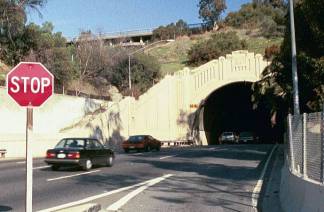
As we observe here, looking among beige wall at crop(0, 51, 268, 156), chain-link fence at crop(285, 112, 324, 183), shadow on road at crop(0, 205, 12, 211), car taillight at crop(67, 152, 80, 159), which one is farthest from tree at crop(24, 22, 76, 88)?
chain-link fence at crop(285, 112, 324, 183)

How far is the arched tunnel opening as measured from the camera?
73.6 metres

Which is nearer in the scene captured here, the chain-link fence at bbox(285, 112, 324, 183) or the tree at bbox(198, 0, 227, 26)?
the chain-link fence at bbox(285, 112, 324, 183)

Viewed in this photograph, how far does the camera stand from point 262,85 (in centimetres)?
4472

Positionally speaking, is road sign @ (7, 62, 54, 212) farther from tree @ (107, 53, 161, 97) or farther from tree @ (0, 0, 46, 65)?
tree @ (107, 53, 161, 97)

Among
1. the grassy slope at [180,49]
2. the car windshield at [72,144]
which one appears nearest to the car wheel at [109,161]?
the car windshield at [72,144]

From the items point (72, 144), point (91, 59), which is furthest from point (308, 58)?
point (91, 59)

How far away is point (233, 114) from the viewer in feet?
279

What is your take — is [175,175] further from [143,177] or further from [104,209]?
[104,209]

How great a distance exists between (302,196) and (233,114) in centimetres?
7480

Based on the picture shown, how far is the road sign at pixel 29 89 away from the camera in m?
8.62

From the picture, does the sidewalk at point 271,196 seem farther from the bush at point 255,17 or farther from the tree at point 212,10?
the tree at point 212,10

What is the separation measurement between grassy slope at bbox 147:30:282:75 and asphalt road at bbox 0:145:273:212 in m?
67.9

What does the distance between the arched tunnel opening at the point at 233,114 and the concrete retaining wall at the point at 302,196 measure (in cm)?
5602

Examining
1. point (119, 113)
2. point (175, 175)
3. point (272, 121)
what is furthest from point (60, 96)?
point (272, 121)
